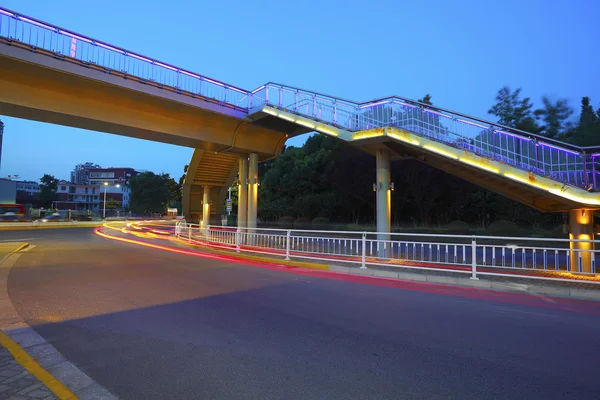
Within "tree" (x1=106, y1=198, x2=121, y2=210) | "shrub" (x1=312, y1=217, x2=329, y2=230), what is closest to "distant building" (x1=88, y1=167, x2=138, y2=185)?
"tree" (x1=106, y1=198, x2=121, y2=210)

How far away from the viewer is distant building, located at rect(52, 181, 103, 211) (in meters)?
93.2

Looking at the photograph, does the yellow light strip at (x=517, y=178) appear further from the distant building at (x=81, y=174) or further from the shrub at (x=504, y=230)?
the distant building at (x=81, y=174)

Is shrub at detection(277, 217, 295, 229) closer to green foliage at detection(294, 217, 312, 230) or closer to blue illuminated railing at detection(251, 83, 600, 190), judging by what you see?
green foliage at detection(294, 217, 312, 230)

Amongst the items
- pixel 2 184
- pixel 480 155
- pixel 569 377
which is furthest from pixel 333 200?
pixel 2 184

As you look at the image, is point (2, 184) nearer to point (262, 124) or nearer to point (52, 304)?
point (262, 124)

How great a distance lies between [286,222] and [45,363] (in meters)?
33.2

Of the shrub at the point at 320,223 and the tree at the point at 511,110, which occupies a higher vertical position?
the tree at the point at 511,110

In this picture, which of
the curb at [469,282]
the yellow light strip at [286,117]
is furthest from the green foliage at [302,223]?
the curb at [469,282]

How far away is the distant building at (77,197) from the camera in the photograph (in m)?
93.2

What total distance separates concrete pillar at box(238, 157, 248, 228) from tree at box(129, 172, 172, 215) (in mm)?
60777

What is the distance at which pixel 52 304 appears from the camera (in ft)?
21.5

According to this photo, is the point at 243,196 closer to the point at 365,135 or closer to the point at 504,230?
the point at 365,135

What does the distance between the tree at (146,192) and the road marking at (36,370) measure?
77.8m

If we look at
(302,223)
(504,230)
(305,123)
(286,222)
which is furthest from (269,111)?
(286,222)
